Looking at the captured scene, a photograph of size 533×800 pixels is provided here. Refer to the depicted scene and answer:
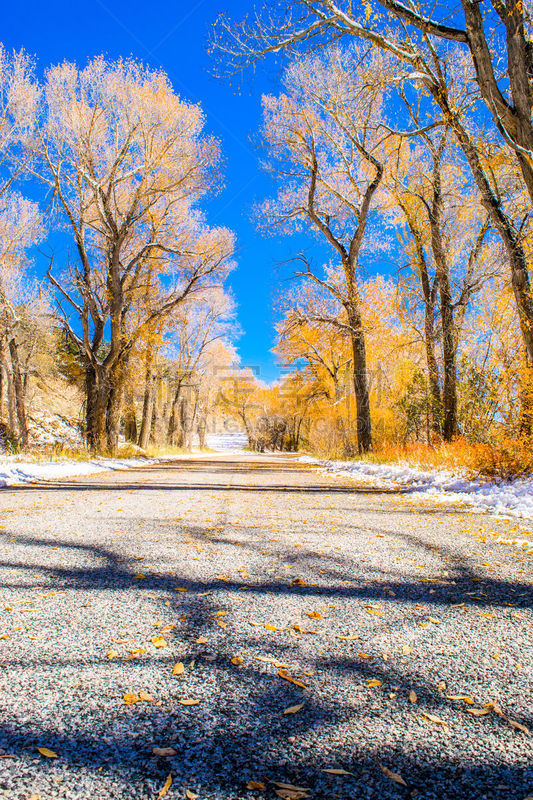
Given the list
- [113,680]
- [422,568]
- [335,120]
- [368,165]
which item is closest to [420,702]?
[113,680]

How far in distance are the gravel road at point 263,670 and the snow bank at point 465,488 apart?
77.1 inches

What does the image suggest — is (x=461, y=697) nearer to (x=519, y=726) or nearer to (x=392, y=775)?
(x=519, y=726)

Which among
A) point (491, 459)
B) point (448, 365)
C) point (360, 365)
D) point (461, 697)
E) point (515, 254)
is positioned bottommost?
point (461, 697)

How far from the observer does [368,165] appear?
15.2m

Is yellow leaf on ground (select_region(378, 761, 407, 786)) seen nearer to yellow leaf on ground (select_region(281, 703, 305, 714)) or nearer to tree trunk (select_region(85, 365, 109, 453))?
yellow leaf on ground (select_region(281, 703, 305, 714))

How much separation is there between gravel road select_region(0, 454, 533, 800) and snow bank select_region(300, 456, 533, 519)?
77.1 inches

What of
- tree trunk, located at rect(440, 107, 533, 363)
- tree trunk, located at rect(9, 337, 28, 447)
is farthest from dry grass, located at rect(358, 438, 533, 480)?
tree trunk, located at rect(9, 337, 28, 447)

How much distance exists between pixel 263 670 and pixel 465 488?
6095 mm

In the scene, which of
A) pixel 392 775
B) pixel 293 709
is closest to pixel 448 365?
pixel 293 709

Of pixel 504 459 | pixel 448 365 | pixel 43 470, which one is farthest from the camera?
pixel 448 365

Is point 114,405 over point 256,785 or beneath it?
over

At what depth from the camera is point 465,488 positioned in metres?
7.03

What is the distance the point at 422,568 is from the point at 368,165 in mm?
15126

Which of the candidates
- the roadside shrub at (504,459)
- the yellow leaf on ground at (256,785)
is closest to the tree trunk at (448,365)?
the roadside shrub at (504,459)
